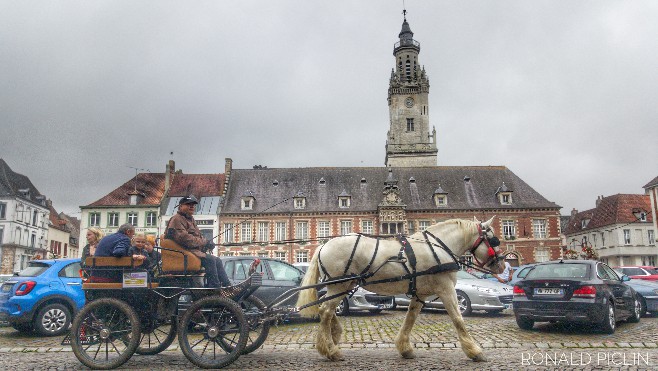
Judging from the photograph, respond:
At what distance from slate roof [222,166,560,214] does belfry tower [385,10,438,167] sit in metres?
9.61

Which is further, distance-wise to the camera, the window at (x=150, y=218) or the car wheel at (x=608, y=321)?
the window at (x=150, y=218)

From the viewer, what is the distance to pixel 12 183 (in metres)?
52.3

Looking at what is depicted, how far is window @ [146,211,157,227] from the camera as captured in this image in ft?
155

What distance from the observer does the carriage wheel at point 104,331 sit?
7005mm

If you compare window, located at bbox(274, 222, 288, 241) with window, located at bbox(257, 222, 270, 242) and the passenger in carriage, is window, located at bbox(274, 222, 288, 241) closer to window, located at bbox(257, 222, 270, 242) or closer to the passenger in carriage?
window, located at bbox(257, 222, 270, 242)

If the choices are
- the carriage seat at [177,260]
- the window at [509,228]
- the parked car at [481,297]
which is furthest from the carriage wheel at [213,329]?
the window at [509,228]

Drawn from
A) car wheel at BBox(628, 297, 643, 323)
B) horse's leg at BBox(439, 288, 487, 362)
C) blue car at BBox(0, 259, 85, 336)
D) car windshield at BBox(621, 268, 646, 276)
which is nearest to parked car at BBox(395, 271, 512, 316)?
car wheel at BBox(628, 297, 643, 323)

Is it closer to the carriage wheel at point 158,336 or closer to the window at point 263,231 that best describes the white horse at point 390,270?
the carriage wheel at point 158,336

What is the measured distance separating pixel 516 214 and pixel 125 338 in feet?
142

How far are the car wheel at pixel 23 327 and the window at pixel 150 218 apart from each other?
1443 inches

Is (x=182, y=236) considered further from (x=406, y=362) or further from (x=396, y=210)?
(x=396, y=210)

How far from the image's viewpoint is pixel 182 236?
24.1 ft

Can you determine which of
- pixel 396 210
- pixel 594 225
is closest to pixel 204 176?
pixel 396 210

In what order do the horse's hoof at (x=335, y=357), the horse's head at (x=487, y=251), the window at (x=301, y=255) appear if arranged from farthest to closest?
the window at (x=301, y=255) < the horse's head at (x=487, y=251) < the horse's hoof at (x=335, y=357)
